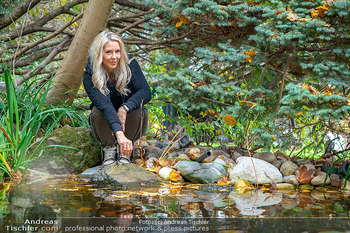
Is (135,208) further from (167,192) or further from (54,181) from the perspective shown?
(54,181)

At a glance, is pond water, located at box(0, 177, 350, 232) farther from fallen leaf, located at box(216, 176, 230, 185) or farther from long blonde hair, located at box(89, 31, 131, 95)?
long blonde hair, located at box(89, 31, 131, 95)

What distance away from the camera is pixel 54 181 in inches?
113

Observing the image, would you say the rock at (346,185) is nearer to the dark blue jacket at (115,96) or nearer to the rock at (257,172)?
the rock at (257,172)

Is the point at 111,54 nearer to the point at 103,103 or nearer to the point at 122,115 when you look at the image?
the point at 103,103

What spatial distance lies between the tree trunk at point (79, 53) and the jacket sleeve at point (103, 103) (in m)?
1.13

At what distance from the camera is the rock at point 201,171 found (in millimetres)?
3053

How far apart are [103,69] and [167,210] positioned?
5.98 ft

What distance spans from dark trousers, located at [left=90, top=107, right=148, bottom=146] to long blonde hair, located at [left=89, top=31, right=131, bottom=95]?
24 cm

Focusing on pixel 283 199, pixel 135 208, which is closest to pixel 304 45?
pixel 283 199

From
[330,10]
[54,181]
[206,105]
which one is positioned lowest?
[54,181]

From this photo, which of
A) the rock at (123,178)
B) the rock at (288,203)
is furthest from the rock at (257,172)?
the rock at (123,178)

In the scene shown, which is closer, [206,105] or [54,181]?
[54,181]

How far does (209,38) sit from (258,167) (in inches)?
67.4

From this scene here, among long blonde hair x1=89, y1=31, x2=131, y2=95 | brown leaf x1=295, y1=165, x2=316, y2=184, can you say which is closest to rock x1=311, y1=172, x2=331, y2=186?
brown leaf x1=295, y1=165, x2=316, y2=184
